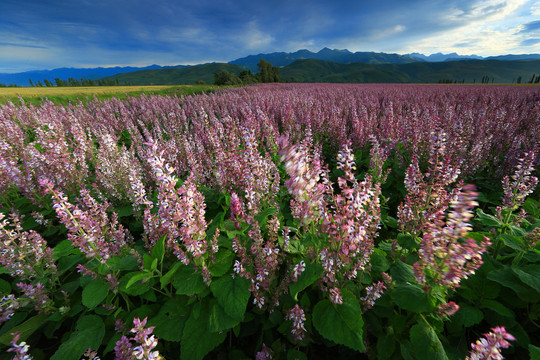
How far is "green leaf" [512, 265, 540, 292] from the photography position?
206 cm

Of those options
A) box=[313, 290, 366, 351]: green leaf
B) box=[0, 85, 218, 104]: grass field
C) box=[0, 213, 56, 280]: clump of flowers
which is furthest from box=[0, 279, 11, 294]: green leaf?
box=[0, 85, 218, 104]: grass field

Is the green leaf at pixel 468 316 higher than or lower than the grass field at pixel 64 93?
lower

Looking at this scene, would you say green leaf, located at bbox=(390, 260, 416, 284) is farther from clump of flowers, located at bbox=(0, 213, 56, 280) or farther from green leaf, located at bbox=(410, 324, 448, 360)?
clump of flowers, located at bbox=(0, 213, 56, 280)

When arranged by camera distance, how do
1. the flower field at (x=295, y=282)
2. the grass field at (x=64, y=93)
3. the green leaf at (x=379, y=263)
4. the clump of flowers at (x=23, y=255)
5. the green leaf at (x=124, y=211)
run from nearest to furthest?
1. the flower field at (x=295, y=282)
2. the green leaf at (x=379, y=263)
3. the clump of flowers at (x=23, y=255)
4. the green leaf at (x=124, y=211)
5. the grass field at (x=64, y=93)

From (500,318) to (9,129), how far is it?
12.2 m

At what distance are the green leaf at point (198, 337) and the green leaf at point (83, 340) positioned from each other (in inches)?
32.8

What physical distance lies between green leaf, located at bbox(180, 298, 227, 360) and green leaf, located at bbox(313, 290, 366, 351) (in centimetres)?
97

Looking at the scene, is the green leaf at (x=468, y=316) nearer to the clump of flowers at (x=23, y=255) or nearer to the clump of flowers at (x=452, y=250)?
the clump of flowers at (x=452, y=250)

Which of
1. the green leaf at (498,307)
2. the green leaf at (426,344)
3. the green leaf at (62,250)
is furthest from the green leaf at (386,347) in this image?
the green leaf at (62,250)

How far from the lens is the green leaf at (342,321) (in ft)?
5.92

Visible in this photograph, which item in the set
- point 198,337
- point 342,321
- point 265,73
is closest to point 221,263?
point 198,337

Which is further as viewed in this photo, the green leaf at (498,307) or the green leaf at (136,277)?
the green leaf at (498,307)

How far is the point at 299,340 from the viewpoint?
7.35 ft

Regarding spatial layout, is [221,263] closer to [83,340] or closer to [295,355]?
[295,355]
